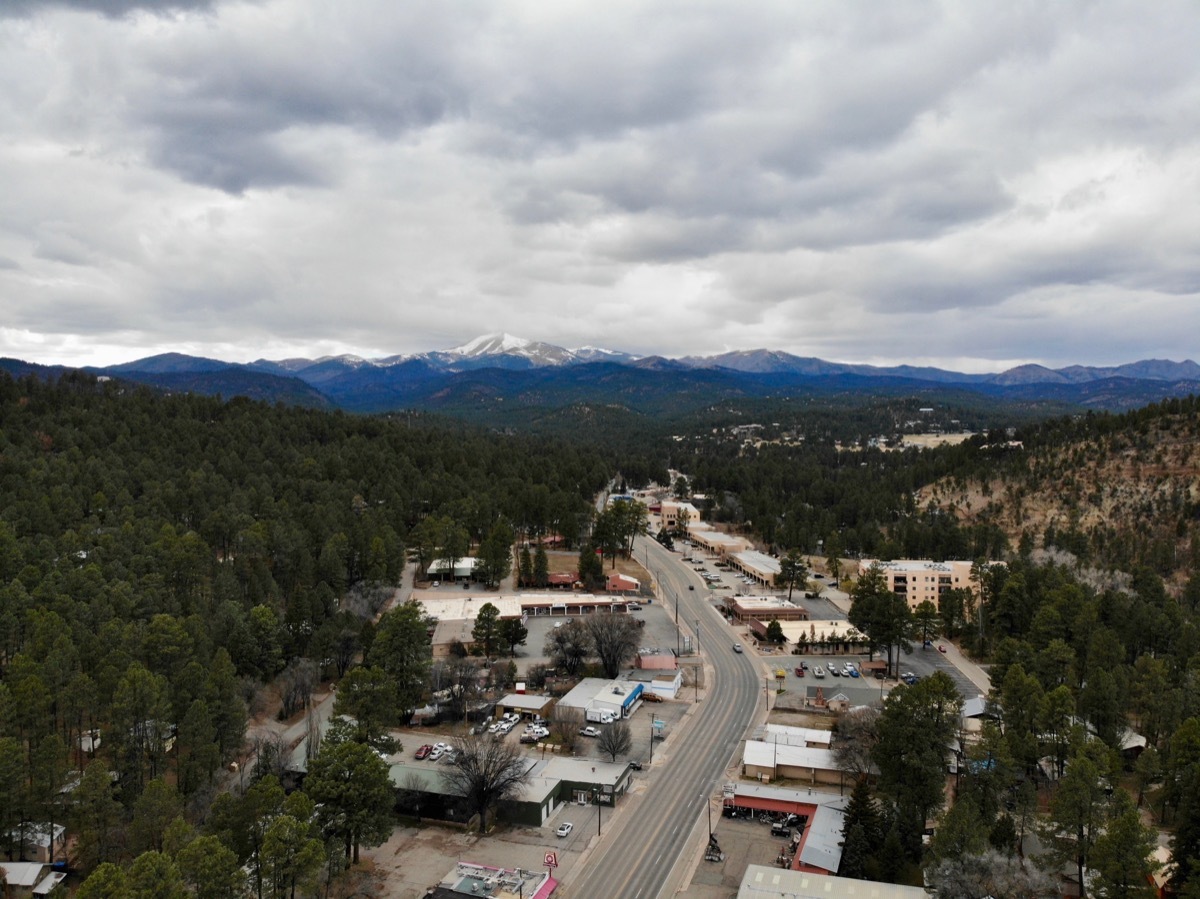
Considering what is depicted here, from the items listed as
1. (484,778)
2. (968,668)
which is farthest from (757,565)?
(484,778)

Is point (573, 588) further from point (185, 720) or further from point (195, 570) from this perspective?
point (185, 720)

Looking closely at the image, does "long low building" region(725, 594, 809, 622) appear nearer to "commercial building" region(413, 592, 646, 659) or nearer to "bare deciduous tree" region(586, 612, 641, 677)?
"commercial building" region(413, 592, 646, 659)

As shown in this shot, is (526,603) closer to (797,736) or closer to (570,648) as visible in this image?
(570,648)

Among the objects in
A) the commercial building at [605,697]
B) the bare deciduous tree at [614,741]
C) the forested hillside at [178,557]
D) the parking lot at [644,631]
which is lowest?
the parking lot at [644,631]

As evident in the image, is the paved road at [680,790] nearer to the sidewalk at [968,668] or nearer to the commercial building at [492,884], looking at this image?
the commercial building at [492,884]

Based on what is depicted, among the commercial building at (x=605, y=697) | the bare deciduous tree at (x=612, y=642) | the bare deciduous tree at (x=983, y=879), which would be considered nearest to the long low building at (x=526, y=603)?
the bare deciduous tree at (x=612, y=642)

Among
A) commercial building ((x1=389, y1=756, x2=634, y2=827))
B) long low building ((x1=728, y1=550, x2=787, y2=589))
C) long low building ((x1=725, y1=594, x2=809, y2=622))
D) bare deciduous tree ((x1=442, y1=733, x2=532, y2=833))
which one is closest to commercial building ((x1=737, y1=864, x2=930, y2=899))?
commercial building ((x1=389, y1=756, x2=634, y2=827))

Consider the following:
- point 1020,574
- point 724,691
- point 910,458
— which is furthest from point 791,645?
point 910,458
